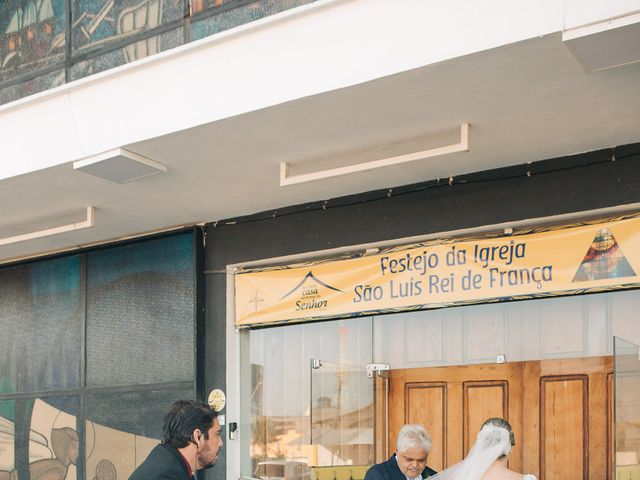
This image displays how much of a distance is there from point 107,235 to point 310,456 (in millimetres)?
2811

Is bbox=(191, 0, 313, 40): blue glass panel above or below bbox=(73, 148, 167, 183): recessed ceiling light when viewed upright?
above

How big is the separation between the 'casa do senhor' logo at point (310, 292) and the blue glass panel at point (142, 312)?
111cm

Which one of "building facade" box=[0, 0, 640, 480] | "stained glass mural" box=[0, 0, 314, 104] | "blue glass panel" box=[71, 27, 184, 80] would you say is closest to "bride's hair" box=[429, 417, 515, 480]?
"building facade" box=[0, 0, 640, 480]

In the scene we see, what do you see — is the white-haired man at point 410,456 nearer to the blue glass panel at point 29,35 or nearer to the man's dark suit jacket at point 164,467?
the man's dark suit jacket at point 164,467

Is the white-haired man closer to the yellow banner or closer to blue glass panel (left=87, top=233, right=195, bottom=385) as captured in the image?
the yellow banner

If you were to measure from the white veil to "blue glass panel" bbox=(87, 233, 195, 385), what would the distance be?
3123mm

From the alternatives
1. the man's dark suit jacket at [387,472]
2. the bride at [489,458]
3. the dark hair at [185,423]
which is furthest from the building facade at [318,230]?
the dark hair at [185,423]

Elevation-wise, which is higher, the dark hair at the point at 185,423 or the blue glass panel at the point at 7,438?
the dark hair at the point at 185,423

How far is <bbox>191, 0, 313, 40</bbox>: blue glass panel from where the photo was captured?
6.89 meters

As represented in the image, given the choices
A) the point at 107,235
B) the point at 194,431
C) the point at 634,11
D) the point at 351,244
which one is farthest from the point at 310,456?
the point at 634,11

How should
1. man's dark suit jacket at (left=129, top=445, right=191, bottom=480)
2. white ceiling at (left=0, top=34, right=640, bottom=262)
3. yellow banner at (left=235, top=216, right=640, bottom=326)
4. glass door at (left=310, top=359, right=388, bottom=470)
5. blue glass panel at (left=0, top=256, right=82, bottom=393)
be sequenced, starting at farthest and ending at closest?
blue glass panel at (left=0, top=256, right=82, bottom=393)
glass door at (left=310, top=359, right=388, bottom=470)
yellow banner at (left=235, top=216, right=640, bottom=326)
white ceiling at (left=0, top=34, right=640, bottom=262)
man's dark suit jacket at (left=129, top=445, right=191, bottom=480)

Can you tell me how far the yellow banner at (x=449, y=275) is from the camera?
6.96 m

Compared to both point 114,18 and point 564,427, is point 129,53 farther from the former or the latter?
point 564,427

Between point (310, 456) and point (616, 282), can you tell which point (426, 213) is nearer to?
point (616, 282)
